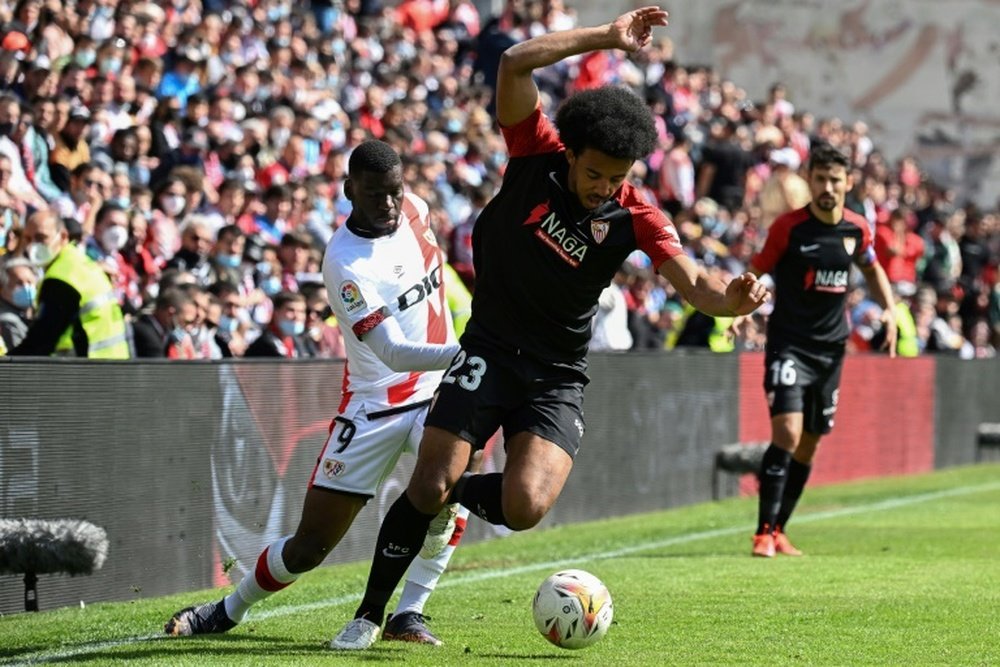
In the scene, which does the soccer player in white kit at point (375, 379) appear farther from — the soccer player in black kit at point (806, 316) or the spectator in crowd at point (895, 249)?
the spectator in crowd at point (895, 249)

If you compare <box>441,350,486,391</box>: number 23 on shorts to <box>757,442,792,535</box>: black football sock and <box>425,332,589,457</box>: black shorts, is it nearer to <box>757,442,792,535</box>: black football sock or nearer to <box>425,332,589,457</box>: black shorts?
<box>425,332,589,457</box>: black shorts

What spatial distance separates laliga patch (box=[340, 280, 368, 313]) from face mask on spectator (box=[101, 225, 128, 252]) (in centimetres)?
568

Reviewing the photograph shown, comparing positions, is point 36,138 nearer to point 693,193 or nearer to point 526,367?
point 526,367

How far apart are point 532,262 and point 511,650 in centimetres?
178

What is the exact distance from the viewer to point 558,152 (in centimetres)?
763

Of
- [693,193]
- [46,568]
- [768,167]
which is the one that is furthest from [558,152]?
[768,167]

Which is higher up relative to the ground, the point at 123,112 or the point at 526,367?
the point at 123,112

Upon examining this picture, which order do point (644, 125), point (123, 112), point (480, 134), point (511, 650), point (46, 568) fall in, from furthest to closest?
point (480, 134), point (123, 112), point (46, 568), point (511, 650), point (644, 125)

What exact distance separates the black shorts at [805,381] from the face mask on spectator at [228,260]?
14.1 feet

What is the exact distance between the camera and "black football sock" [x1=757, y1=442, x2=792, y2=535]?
12422 mm

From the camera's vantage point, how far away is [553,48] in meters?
7.13

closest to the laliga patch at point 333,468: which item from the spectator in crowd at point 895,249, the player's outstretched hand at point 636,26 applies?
the player's outstretched hand at point 636,26

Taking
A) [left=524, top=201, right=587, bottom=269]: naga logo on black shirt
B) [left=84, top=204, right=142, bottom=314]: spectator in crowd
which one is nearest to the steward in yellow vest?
[left=84, top=204, right=142, bottom=314]: spectator in crowd

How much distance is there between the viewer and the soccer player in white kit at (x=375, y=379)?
8.04 meters
